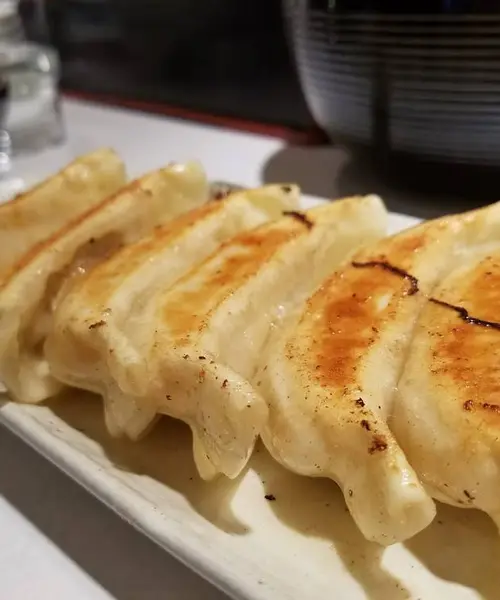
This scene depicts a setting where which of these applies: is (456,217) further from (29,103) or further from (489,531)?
(29,103)

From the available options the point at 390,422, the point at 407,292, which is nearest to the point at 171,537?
the point at 390,422

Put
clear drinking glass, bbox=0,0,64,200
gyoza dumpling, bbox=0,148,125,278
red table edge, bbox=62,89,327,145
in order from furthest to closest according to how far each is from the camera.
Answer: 1. clear drinking glass, bbox=0,0,64,200
2. red table edge, bbox=62,89,327,145
3. gyoza dumpling, bbox=0,148,125,278

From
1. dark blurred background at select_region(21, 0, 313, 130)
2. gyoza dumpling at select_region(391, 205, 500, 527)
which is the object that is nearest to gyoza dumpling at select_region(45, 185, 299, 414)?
gyoza dumpling at select_region(391, 205, 500, 527)

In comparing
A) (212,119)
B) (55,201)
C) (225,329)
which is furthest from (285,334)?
(212,119)

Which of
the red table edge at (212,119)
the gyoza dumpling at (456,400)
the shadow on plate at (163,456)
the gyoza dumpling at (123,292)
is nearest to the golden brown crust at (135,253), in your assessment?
the gyoza dumpling at (123,292)

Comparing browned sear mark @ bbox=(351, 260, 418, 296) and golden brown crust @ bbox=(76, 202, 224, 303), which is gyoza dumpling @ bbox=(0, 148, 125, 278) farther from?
browned sear mark @ bbox=(351, 260, 418, 296)

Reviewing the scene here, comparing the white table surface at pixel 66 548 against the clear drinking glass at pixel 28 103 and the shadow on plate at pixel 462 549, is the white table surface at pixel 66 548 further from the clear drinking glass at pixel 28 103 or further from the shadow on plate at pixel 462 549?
the clear drinking glass at pixel 28 103
